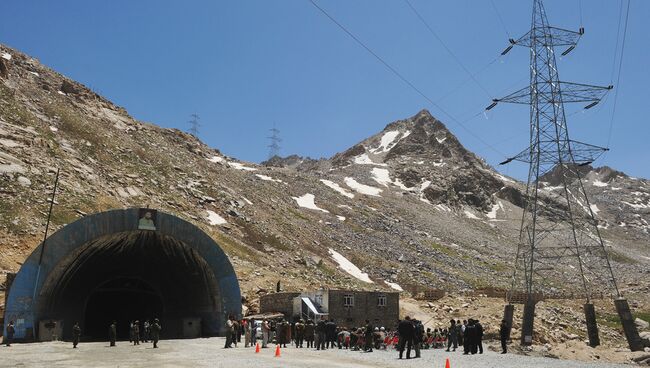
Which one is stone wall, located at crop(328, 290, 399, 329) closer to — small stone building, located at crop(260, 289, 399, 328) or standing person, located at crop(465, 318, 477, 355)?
Answer: small stone building, located at crop(260, 289, 399, 328)

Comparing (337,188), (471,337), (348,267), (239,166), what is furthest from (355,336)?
(337,188)

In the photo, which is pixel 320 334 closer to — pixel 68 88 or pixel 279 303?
pixel 279 303

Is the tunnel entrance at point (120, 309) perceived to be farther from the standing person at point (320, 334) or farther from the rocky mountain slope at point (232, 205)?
the standing person at point (320, 334)

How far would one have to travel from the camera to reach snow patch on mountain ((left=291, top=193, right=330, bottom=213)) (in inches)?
4478

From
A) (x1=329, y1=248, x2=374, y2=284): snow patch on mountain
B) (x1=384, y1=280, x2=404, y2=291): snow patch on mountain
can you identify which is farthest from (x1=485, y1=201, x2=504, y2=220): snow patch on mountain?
(x1=384, y1=280, x2=404, y2=291): snow patch on mountain

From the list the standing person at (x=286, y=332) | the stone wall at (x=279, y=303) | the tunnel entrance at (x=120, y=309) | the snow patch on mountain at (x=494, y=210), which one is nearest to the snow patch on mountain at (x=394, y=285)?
the stone wall at (x=279, y=303)

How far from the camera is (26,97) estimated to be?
89.4 m

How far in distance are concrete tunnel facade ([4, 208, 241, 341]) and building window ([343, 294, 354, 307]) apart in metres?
9.98

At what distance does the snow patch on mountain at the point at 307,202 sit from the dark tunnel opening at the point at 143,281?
72.8m

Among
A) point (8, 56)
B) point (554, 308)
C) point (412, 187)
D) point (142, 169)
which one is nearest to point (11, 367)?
point (554, 308)

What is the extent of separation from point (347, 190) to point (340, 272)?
70.7m

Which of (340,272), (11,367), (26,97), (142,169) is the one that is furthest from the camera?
(26,97)

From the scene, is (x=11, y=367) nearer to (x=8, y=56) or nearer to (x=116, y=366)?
(x=116, y=366)

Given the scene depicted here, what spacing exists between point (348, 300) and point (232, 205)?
47.7 meters
